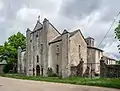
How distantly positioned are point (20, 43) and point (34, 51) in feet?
47.3

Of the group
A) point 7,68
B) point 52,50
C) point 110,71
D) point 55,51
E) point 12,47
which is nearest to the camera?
point 110,71

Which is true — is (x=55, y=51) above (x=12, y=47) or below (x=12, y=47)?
below

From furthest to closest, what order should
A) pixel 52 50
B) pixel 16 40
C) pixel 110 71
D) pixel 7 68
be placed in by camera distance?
pixel 7 68 < pixel 16 40 < pixel 52 50 < pixel 110 71

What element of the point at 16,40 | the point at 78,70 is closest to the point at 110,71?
the point at 78,70

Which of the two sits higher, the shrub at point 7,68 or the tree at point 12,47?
the tree at point 12,47

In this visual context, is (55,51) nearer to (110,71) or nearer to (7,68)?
(110,71)

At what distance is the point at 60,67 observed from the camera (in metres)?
48.9

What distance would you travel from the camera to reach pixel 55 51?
51.4 metres

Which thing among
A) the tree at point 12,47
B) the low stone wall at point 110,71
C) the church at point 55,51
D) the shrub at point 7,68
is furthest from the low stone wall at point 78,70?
the shrub at point 7,68

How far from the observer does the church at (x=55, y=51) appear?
154 ft

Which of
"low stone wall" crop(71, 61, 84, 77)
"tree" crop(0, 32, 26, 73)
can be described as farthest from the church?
"tree" crop(0, 32, 26, 73)

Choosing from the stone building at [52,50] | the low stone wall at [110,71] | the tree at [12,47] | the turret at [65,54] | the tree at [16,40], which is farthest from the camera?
the tree at [16,40]

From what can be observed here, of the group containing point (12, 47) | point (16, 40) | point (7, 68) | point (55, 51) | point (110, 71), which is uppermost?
point (16, 40)

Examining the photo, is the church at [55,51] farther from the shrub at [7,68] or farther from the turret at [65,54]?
the shrub at [7,68]
